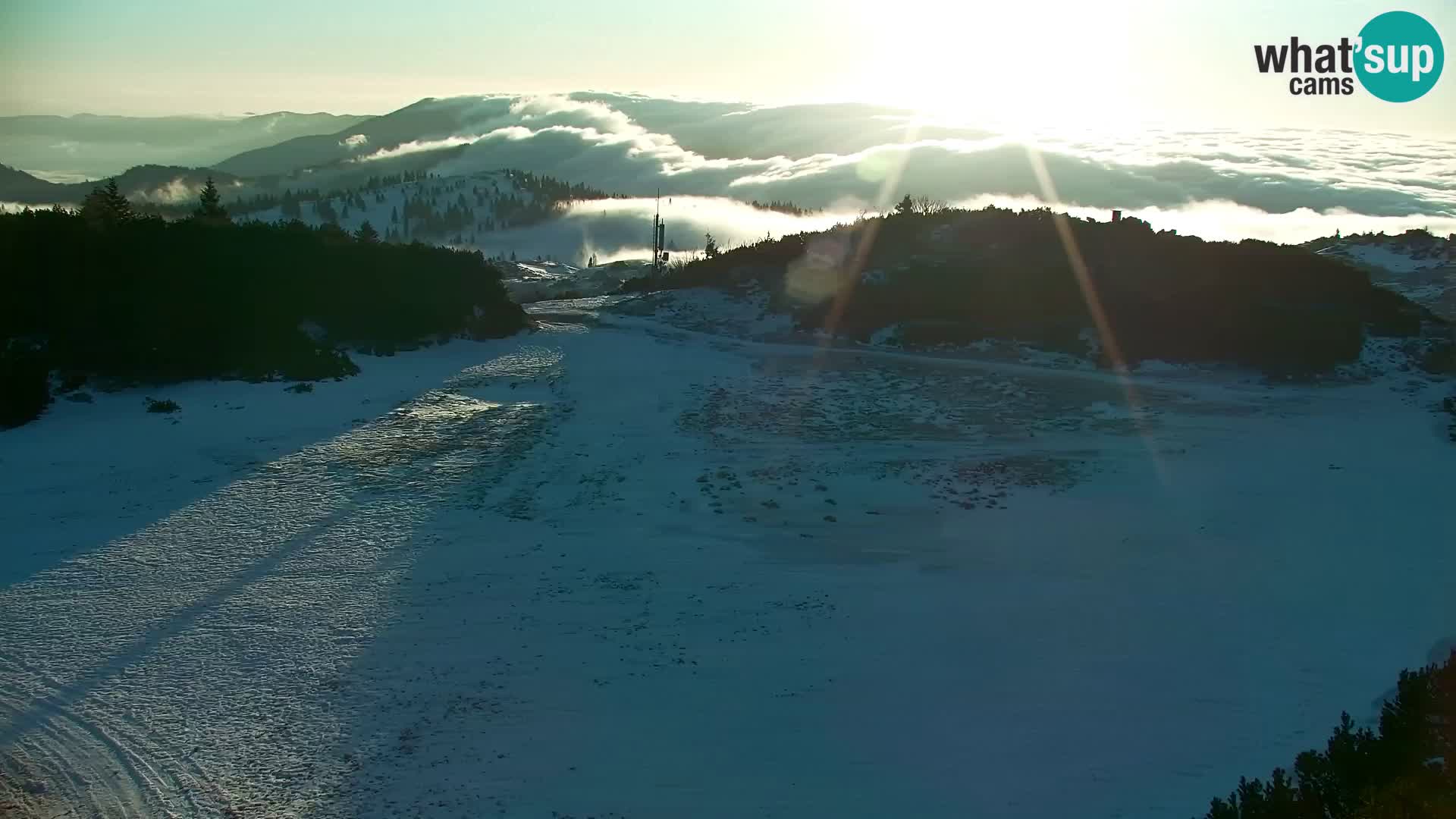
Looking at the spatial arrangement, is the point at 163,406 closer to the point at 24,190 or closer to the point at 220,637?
the point at 220,637

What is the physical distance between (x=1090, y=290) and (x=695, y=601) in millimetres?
22892

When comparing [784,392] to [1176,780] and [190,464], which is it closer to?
[190,464]

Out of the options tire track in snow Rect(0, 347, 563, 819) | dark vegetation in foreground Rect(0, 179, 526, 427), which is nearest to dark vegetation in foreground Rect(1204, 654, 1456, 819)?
tire track in snow Rect(0, 347, 563, 819)

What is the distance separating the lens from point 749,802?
8.88 metres

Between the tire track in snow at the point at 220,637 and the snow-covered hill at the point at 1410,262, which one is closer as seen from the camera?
the tire track in snow at the point at 220,637

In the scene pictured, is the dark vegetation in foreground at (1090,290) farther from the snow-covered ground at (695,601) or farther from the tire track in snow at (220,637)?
the tire track in snow at (220,637)

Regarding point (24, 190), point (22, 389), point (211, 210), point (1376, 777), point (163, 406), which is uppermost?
point (24, 190)

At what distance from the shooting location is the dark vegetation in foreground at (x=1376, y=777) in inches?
271

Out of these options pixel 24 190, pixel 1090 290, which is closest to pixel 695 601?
pixel 1090 290

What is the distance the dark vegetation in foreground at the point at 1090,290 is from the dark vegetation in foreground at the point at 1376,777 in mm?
19604

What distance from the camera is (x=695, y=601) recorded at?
13.1m

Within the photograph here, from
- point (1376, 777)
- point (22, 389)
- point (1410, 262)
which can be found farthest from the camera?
point (1410, 262)

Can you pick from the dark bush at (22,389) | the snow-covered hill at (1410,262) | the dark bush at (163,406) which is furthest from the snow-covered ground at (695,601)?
the snow-covered hill at (1410,262)

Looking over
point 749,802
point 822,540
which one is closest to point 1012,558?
point 822,540
